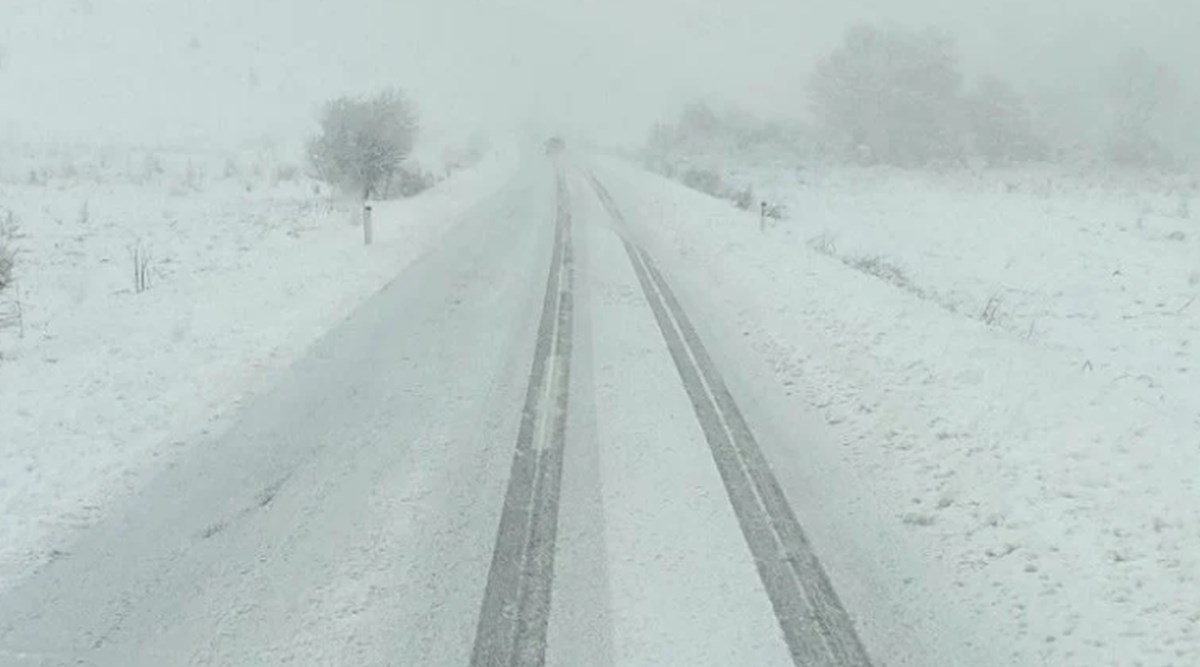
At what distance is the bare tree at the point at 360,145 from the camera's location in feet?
81.6

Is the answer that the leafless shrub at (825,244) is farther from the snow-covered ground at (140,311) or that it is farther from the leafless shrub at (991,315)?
the snow-covered ground at (140,311)

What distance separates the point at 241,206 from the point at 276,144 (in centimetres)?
2122

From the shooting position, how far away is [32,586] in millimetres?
4734

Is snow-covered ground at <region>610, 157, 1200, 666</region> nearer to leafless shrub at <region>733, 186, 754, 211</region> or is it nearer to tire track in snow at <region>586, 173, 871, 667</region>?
tire track in snow at <region>586, 173, 871, 667</region>

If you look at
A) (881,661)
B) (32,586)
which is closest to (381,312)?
(32,586)

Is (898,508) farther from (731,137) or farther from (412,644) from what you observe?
(731,137)

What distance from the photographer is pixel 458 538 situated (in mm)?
5320

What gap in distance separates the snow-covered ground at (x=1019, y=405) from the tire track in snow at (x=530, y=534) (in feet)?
6.24

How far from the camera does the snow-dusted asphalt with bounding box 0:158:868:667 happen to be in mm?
4289

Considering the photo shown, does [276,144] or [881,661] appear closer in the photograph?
[881,661]

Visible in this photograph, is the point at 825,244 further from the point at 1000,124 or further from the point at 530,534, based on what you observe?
the point at 1000,124

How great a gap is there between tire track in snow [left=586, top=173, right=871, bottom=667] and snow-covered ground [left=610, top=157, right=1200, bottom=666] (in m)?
0.38

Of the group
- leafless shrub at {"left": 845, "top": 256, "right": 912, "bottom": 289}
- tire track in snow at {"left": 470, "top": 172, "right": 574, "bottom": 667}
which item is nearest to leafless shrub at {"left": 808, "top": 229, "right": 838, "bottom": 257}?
leafless shrub at {"left": 845, "top": 256, "right": 912, "bottom": 289}

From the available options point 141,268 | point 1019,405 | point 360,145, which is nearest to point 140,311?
point 141,268
